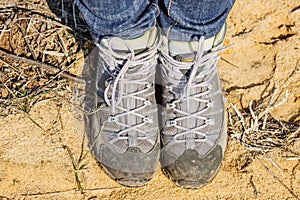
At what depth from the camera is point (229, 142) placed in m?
1.80

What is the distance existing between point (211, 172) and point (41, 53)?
2.62ft

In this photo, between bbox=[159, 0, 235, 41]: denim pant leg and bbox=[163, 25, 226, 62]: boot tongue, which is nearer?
bbox=[159, 0, 235, 41]: denim pant leg

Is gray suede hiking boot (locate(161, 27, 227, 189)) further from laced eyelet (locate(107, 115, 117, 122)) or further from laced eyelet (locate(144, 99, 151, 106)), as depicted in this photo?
laced eyelet (locate(107, 115, 117, 122))

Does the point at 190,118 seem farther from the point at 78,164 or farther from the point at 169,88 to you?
the point at 78,164

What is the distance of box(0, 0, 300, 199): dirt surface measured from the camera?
66.4 inches

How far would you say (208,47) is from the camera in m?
1.59

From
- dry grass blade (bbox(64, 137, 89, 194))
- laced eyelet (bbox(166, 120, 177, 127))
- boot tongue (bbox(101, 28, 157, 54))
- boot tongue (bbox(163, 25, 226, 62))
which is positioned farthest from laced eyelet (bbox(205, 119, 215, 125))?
dry grass blade (bbox(64, 137, 89, 194))

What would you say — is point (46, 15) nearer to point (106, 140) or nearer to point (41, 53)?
point (41, 53)

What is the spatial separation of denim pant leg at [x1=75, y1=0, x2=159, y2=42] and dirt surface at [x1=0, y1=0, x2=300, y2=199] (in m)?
0.45

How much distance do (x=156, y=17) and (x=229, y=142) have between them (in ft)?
1.83

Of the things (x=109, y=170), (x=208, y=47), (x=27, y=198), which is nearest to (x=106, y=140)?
(x=109, y=170)

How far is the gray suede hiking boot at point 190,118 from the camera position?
160 cm

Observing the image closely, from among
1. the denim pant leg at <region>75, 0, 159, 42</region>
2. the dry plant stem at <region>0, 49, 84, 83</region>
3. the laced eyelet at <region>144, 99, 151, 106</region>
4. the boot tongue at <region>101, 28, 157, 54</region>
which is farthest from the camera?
the dry plant stem at <region>0, 49, 84, 83</region>

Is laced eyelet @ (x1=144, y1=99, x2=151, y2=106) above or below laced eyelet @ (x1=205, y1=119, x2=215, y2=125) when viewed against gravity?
above
